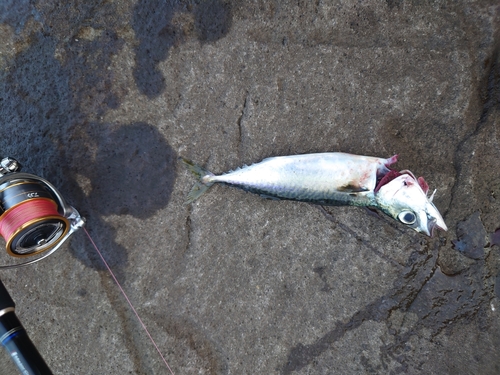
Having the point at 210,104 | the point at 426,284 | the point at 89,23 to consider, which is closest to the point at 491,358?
the point at 426,284

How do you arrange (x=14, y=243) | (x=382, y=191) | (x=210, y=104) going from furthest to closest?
(x=210, y=104), (x=382, y=191), (x=14, y=243)

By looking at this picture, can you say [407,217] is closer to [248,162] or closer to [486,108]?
[486,108]

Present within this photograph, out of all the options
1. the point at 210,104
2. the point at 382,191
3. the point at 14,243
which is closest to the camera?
the point at 14,243

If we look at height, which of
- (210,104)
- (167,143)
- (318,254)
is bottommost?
(318,254)

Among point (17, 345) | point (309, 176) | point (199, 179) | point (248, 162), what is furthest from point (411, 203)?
point (17, 345)

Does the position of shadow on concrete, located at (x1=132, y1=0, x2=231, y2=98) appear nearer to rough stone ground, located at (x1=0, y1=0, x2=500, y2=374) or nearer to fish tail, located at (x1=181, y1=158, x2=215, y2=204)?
rough stone ground, located at (x1=0, y1=0, x2=500, y2=374)

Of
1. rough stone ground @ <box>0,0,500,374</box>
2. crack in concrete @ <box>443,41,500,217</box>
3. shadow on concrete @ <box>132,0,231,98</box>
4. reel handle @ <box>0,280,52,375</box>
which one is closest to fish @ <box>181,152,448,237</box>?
rough stone ground @ <box>0,0,500,374</box>

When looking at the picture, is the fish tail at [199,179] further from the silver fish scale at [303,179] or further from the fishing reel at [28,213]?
the fishing reel at [28,213]

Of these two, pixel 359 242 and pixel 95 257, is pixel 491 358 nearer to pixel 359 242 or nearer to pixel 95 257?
pixel 359 242
